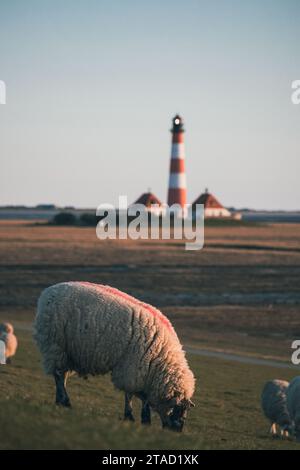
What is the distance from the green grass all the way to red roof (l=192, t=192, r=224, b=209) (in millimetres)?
78468

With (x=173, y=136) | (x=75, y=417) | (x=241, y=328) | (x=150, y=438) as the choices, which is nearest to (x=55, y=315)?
(x=75, y=417)

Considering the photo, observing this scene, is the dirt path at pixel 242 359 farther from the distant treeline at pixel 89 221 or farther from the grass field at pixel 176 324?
the distant treeline at pixel 89 221

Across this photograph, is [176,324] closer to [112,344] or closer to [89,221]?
[112,344]

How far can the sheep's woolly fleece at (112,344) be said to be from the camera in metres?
11.2

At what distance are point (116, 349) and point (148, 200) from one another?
8935cm

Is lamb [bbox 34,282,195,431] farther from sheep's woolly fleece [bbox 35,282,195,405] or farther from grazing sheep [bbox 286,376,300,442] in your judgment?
grazing sheep [bbox 286,376,300,442]

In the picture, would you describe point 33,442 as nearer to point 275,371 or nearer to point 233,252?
point 275,371

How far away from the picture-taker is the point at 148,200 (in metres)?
100

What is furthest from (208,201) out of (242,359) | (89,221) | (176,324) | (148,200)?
(242,359)

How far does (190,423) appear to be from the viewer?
569 inches

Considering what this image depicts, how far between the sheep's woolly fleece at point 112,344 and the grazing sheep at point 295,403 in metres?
3.48

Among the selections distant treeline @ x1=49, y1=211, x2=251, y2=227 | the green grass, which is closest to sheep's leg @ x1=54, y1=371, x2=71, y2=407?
the green grass

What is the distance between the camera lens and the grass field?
8594 mm
